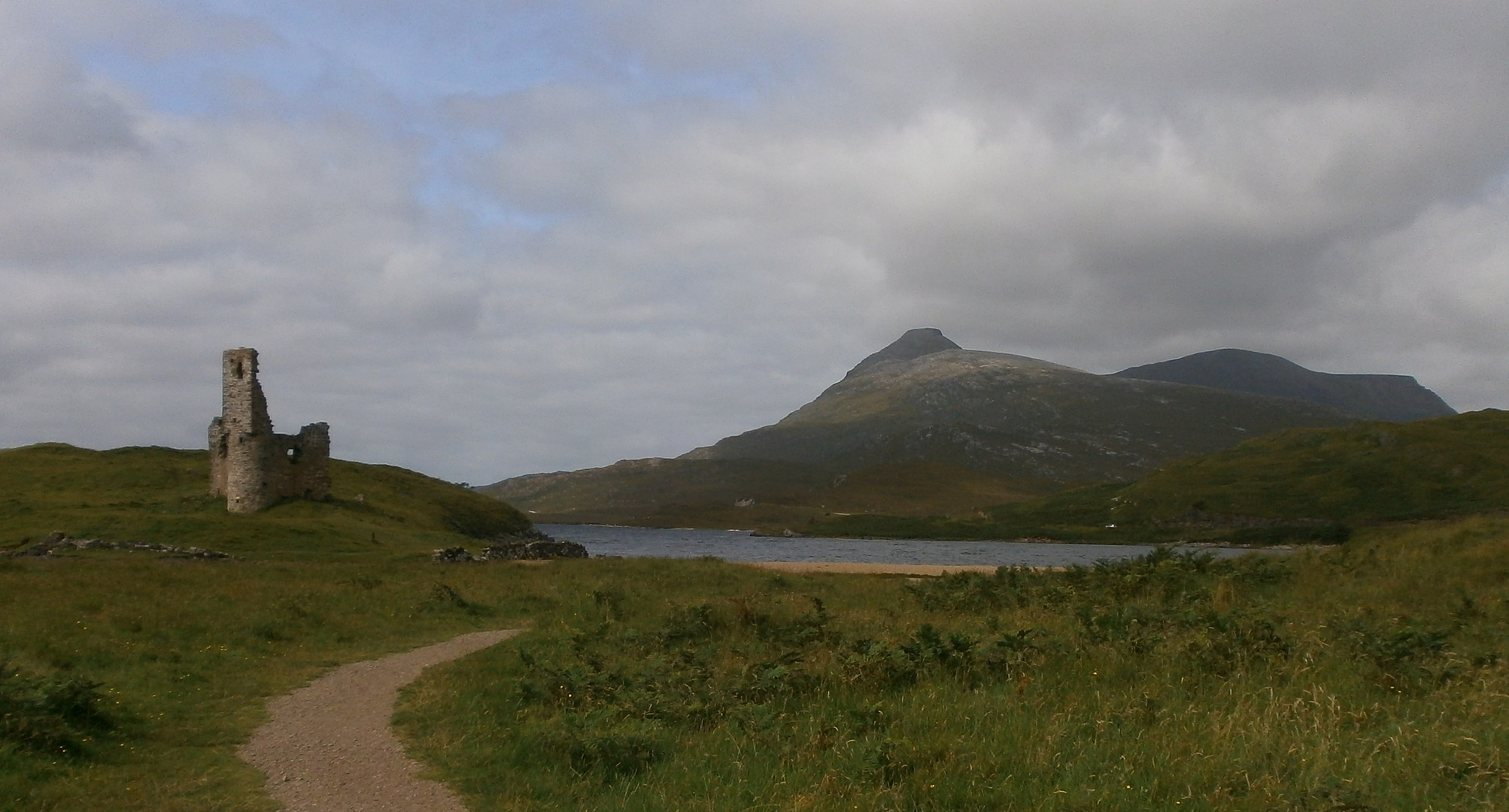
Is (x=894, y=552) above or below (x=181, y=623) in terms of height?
below

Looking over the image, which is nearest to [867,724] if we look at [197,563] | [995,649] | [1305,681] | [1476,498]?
[995,649]

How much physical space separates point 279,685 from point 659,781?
30.7 feet

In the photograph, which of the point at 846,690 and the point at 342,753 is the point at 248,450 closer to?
the point at 342,753

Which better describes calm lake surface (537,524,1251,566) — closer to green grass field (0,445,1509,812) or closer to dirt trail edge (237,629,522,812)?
green grass field (0,445,1509,812)

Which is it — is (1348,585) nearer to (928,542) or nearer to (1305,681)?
(1305,681)

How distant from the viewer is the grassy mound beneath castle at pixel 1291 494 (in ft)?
370

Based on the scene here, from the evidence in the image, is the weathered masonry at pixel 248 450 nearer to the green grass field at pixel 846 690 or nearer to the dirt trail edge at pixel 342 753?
the green grass field at pixel 846 690

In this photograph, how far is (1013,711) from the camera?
33.4ft

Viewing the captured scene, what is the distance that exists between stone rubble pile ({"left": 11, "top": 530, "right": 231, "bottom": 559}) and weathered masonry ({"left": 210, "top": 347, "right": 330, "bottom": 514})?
13.2 meters

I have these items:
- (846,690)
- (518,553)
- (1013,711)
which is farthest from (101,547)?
(1013,711)

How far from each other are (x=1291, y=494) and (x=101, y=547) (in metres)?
134

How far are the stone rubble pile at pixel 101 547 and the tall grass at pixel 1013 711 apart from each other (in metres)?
21.3

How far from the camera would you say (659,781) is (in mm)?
9547

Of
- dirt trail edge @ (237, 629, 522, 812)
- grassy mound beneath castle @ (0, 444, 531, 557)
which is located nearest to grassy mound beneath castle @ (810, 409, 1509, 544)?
grassy mound beneath castle @ (0, 444, 531, 557)
